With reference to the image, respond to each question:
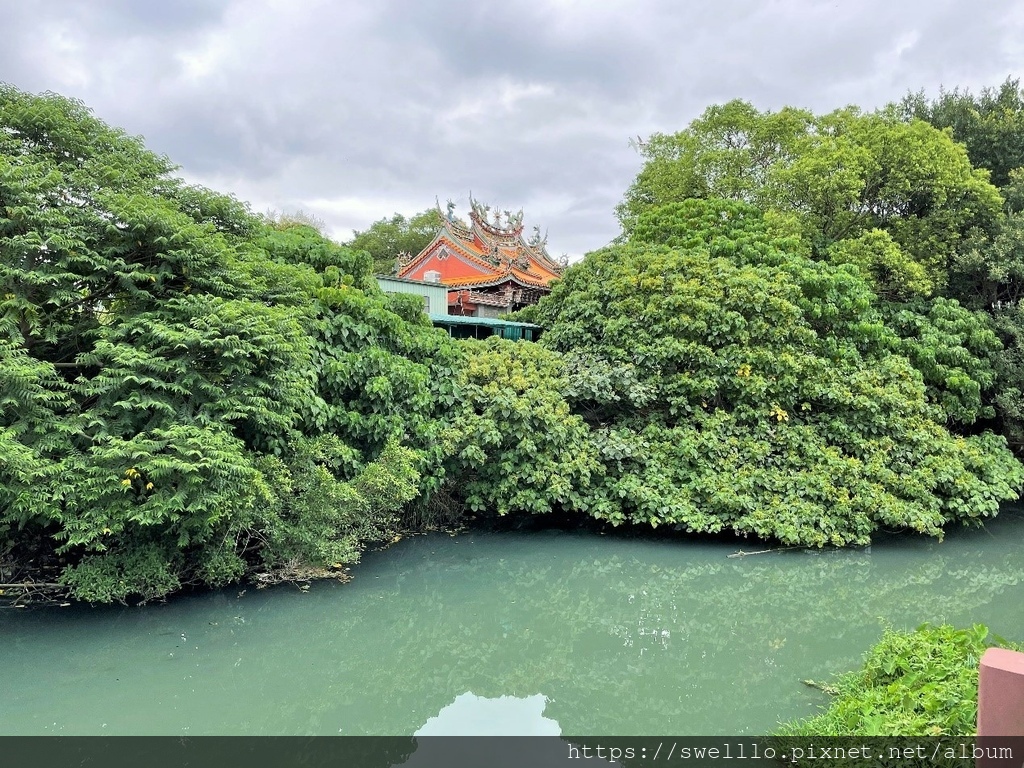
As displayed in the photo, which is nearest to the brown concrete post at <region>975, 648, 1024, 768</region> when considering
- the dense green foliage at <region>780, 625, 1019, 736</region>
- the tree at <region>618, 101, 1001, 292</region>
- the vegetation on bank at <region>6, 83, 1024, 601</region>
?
the dense green foliage at <region>780, 625, 1019, 736</region>

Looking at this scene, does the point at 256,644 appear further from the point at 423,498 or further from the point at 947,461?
the point at 947,461

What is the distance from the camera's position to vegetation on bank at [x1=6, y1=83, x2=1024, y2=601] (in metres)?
4.32

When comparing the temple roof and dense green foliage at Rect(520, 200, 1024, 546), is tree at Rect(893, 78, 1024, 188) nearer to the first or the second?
dense green foliage at Rect(520, 200, 1024, 546)

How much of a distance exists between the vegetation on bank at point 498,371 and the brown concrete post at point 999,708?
3911mm

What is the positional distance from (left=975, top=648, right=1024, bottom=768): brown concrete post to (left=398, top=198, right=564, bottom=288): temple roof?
47.2ft

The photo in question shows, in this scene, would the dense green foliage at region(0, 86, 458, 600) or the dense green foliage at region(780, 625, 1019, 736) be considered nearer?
the dense green foliage at region(780, 625, 1019, 736)

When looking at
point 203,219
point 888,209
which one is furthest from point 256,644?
point 888,209

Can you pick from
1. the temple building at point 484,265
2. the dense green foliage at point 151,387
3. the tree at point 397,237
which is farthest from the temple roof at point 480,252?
the dense green foliage at point 151,387

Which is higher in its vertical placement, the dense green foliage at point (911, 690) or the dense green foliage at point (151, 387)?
the dense green foliage at point (151, 387)

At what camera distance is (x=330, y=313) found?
20.1 ft

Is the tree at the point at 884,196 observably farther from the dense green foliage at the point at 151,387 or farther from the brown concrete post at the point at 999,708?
the brown concrete post at the point at 999,708

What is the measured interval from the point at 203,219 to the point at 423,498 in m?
3.38

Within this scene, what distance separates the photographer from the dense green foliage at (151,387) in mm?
4133

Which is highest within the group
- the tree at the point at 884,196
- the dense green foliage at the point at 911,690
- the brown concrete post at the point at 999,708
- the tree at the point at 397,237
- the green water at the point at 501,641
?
the tree at the point at 397,237
